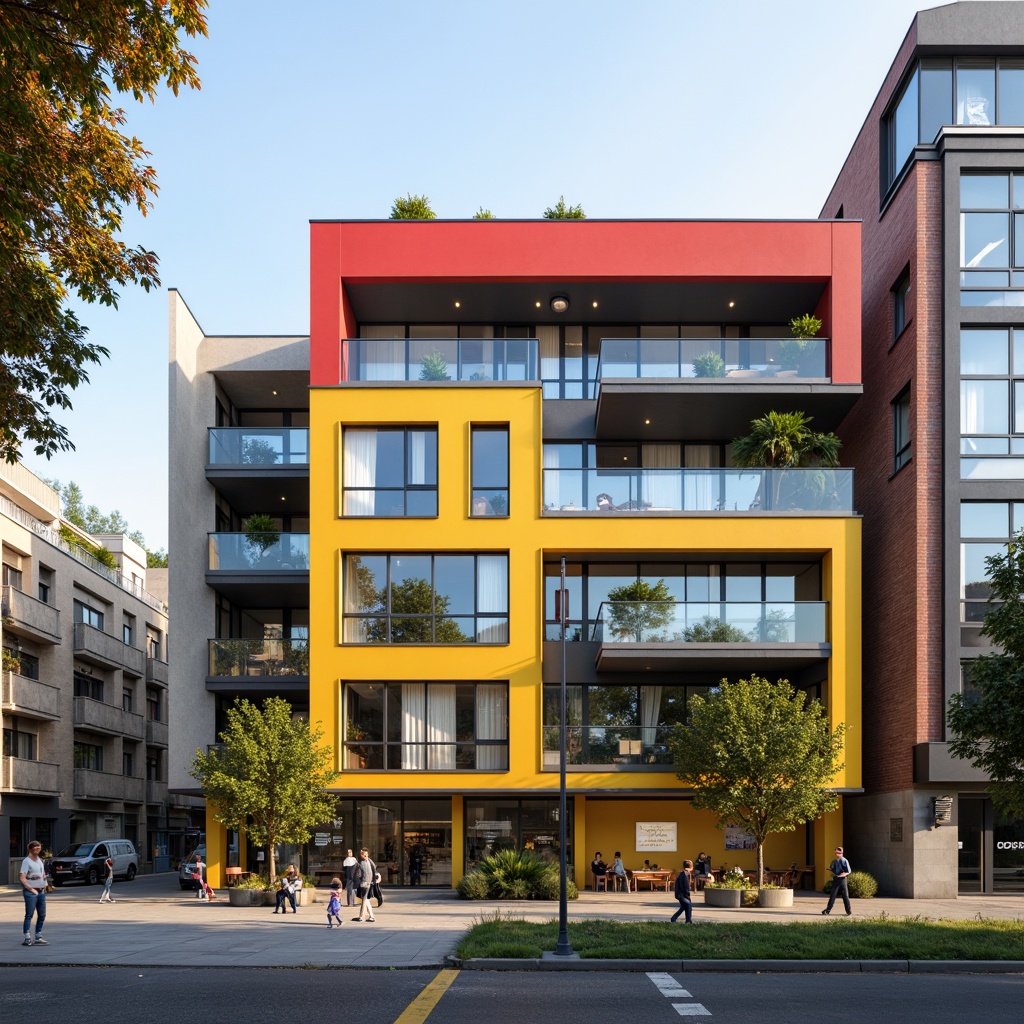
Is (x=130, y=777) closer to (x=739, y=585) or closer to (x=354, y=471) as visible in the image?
(x=354, y=471)

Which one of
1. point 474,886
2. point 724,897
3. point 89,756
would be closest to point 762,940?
point 724,897

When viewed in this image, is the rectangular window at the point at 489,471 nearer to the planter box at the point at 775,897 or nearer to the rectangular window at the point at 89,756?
the planter box at the point at 775,897

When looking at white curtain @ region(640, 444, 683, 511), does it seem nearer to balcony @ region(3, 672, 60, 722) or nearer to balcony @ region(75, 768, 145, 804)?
balcony @ region(3, 672, 60, 722)

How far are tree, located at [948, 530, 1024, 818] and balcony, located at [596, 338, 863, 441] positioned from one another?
11.8 metres

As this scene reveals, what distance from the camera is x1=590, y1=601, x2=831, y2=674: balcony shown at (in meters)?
30.3

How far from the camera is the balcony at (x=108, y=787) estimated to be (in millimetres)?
52719

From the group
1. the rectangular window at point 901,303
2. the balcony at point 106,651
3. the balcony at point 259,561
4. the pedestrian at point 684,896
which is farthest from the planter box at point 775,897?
the balcony at point 106,651

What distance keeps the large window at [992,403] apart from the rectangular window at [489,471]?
12368 mm

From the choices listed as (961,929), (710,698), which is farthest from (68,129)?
(710,698)

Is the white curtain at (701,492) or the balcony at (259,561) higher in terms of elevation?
the white curtain at (701,492)

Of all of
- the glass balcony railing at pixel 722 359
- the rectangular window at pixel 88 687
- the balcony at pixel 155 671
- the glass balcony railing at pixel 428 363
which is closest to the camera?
the glass balcony railing at pixel 722 359

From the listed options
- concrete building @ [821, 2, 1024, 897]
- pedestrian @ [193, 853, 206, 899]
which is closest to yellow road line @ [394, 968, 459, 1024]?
concrete building @ [821, 2, 1024, 897]

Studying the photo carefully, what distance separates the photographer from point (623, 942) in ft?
59.5

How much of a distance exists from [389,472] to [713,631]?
33.3ft
